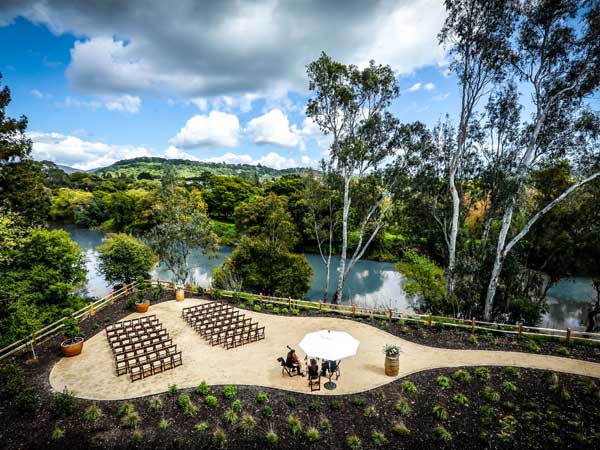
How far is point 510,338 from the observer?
1264cm

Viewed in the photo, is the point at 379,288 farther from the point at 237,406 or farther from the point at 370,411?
the point at 237,406

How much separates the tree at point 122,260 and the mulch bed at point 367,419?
9568mm

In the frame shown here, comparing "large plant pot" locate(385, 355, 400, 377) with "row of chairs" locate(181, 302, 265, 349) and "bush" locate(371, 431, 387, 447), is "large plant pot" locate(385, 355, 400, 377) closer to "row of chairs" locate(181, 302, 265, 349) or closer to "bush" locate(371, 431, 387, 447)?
"bush" locate(371, 431, 387, 447)

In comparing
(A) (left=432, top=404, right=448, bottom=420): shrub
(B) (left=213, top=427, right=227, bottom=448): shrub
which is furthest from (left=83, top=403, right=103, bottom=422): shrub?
(A) (left=432, top=404, right=448, bottom=420): shrub

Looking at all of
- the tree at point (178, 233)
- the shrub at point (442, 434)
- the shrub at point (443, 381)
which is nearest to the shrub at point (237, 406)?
the shrub at point (442, 434)

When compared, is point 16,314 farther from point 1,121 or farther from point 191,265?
point 191,265

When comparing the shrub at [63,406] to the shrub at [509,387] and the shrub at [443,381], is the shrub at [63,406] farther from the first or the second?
the shrub at [509,387]

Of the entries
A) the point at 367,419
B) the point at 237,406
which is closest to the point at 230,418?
the point at 237,406

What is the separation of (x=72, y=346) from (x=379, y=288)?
80.7ft

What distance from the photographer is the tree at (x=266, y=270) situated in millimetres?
22188

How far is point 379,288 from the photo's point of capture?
94.7 feet

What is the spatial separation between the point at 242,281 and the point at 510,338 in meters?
16.6

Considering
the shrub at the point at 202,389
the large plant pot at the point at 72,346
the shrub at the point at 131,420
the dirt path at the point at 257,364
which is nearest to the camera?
the shrub at the point at 131,420

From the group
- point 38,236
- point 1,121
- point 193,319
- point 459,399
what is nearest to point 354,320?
point 459,399
